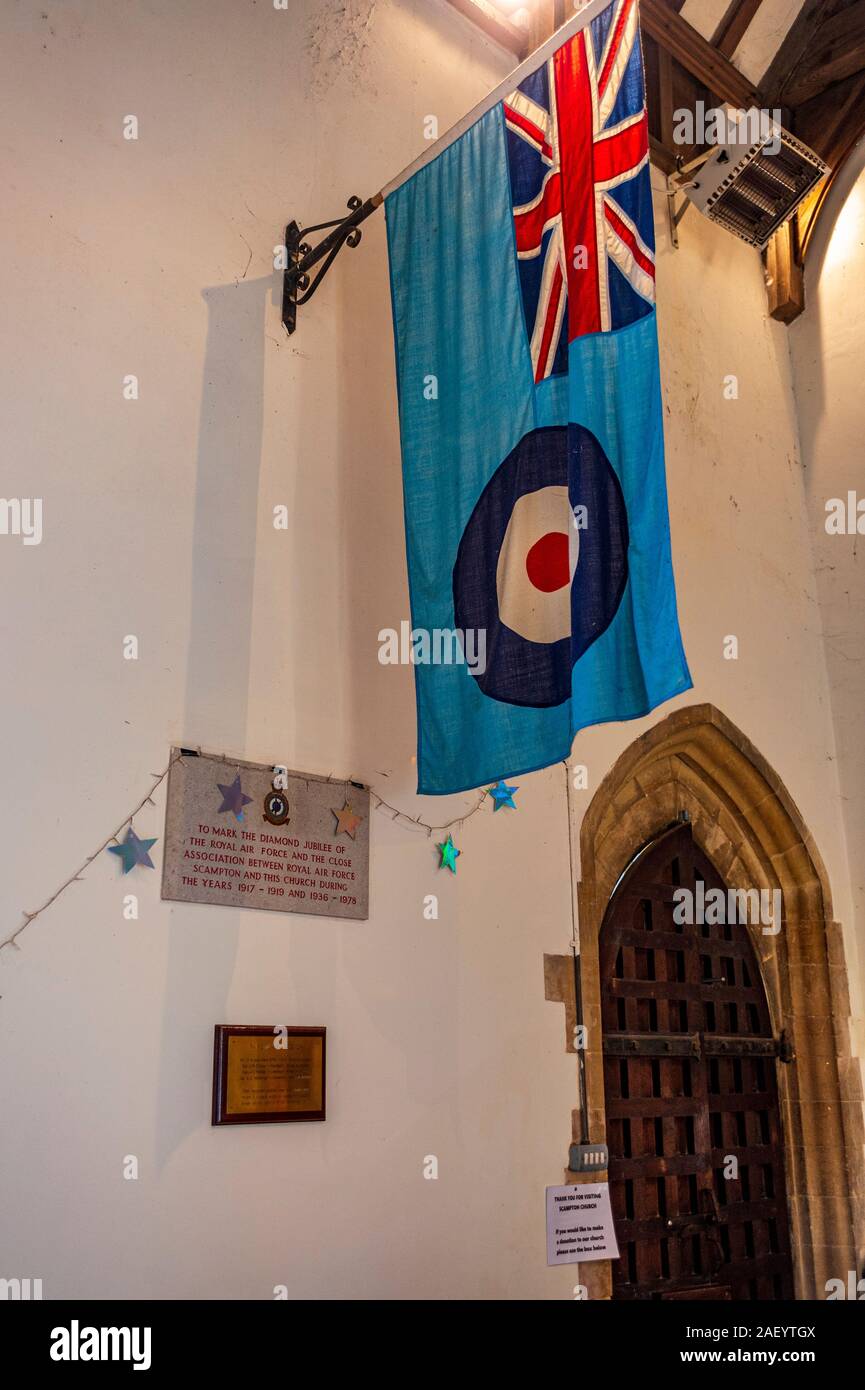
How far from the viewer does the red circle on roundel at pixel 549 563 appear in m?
3.17

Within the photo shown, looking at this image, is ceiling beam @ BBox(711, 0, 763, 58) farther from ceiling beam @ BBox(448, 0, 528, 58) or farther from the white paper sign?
the white paper sign

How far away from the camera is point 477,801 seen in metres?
4.04

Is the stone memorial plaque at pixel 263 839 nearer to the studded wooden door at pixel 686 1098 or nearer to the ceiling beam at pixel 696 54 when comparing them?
the studded wooden door at pixel 686 1098

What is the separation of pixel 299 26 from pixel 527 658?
8.16 ft

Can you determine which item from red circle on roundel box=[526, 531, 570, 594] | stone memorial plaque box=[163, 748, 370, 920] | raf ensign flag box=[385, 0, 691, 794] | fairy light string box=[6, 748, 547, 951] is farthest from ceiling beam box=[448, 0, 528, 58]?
stone memorial plaque box=[163, 748, 370, 920]

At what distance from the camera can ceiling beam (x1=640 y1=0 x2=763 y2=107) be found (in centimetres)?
565

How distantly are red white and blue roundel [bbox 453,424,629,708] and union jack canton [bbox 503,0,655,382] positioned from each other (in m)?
0.29

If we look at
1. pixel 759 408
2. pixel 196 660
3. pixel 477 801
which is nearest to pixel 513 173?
pixel 196 660

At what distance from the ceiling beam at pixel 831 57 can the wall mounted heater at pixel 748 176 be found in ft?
1.50

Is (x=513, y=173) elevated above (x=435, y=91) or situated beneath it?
situated beneath

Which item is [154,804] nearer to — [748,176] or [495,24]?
[495,24]

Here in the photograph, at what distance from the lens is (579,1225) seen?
153 inches

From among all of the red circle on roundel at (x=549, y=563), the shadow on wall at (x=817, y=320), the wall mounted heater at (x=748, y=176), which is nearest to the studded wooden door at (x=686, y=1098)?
the red circle on roundel at (x=549, y=563)

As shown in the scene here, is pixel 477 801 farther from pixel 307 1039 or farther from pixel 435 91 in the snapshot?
pixel 435 91
